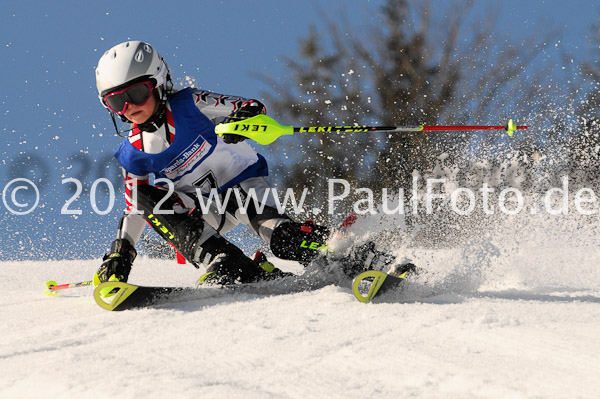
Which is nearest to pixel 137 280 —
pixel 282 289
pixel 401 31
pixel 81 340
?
pixel 282 289

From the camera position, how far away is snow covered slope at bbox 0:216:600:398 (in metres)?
1.78

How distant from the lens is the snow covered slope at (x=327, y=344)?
1782mm

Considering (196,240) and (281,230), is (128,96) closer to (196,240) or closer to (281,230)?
(196,240)

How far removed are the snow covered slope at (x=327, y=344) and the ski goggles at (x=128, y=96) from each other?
117 centimetres

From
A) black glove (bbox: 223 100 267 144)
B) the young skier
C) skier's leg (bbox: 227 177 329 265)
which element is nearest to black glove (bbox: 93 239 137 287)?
the young skier

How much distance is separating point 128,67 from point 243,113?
0.71 metres

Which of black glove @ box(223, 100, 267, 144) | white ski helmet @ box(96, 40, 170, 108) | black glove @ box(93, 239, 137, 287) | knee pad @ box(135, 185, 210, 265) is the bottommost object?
black glove @ box(93, 239, 137, 287)

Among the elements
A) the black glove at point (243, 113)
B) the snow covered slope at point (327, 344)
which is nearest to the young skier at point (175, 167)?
the black glove at point (243, 113)

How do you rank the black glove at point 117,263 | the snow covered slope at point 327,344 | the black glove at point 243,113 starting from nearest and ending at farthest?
1. the snow covered slope at point 327,344
2. the black glove at point 243,113
3. the black glove at point 117,263

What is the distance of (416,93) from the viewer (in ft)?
44.4

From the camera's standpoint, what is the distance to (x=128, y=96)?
3.43 metres

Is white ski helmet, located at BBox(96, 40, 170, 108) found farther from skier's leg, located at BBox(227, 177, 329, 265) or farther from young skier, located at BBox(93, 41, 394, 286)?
skier's leg, located at BBox(227, 177, 329, 265)

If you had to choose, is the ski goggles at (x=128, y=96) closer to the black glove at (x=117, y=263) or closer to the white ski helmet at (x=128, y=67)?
the white ski helmet at (x=128, y=67)

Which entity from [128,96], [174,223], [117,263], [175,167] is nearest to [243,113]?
[175,167]
